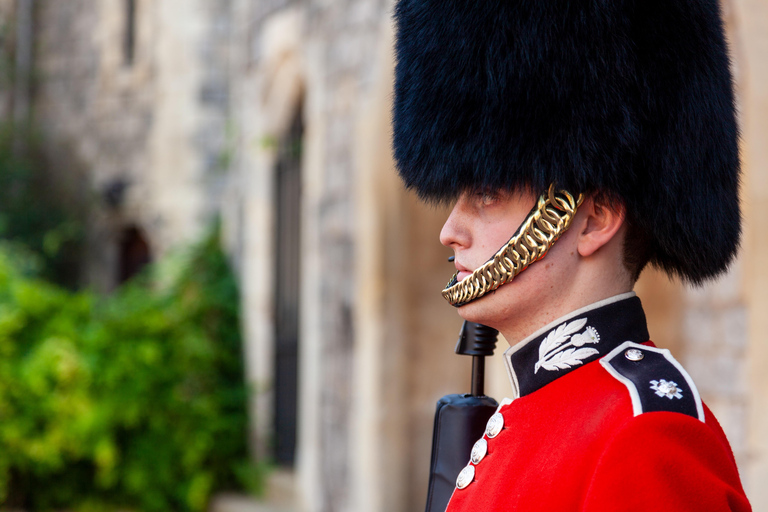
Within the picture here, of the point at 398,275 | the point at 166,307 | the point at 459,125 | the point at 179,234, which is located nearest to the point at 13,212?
the point at 179,234

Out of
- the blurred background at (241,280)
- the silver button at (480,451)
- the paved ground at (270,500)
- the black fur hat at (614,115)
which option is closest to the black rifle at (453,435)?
the silver button at (480,451)

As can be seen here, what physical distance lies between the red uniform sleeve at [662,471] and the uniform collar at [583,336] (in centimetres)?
19

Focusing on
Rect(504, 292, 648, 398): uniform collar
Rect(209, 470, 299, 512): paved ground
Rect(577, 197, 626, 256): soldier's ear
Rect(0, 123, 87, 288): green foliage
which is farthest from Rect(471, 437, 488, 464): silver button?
Rect(0, 123, 87, 288): green foliage

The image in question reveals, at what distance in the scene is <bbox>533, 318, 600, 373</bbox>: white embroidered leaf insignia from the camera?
123cm

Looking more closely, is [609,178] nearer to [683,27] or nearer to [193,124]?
[683,27]

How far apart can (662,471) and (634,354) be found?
0.24m

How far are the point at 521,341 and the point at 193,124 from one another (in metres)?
6.62

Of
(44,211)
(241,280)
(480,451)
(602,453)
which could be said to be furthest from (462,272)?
(44,211)

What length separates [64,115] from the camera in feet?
30.6

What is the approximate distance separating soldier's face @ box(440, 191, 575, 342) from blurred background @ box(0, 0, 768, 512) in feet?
5.94

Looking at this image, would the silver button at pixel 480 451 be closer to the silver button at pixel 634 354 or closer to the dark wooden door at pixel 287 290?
the silver button at pixel 634 354

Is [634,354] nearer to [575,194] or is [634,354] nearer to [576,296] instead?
[576,296]

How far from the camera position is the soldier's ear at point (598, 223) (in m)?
1.24

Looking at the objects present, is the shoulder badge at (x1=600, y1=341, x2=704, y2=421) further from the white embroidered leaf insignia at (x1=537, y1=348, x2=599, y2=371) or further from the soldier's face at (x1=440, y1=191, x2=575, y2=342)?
the soldier's face at (x1=440, y1=191, x2=575, y2=342)
